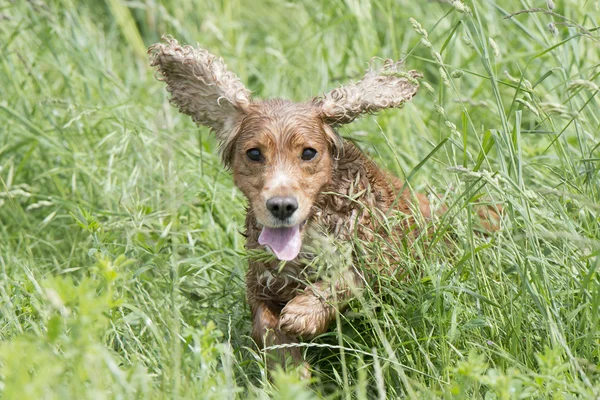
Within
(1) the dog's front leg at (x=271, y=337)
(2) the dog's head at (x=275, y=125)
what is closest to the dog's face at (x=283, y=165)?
(2) the dog's head at (x=275, y=125)

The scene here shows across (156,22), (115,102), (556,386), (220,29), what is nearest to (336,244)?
(556,386)

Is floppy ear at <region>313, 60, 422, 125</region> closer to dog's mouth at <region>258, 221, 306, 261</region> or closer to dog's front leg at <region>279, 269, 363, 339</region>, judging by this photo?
dog's mouth at <region>258, 221, 306, 261</region>

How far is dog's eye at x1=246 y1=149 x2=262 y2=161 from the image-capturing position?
3432mm

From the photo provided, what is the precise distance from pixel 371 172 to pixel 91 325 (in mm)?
1721

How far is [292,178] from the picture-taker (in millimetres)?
3318

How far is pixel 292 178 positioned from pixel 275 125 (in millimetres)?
253

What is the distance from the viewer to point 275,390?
3.06 m

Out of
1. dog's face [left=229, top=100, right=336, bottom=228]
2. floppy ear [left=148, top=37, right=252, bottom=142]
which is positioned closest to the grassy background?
floppy ear [left=148, top=37, right=252, bottom=142]

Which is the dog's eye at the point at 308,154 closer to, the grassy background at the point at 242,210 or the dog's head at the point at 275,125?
the dog's head at the point at 275,125

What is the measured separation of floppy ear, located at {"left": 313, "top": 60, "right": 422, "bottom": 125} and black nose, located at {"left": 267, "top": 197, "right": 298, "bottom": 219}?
50 centimetres

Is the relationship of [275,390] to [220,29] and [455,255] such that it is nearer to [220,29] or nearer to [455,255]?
[455,255]

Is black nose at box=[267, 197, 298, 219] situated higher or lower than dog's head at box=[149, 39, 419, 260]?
lower

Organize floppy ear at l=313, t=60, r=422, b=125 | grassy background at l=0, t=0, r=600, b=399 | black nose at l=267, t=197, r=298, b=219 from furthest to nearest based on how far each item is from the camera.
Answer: floppy ear at l=313, t=60, r=422, b=125
black nose at l=267, t=197, r=298, b=219
grassy background at l=0, t=0, r=600, b=399

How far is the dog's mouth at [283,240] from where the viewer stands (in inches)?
130
